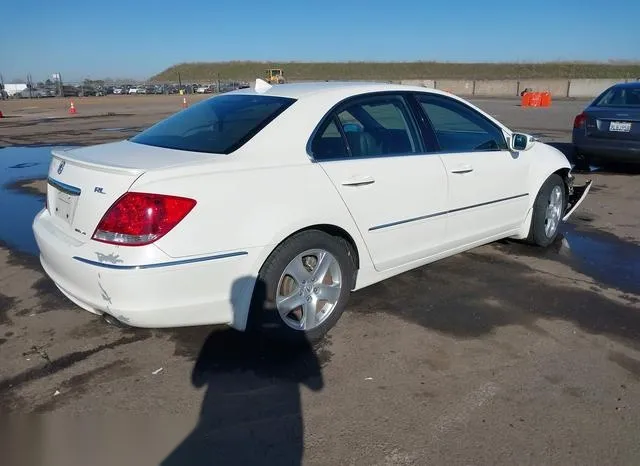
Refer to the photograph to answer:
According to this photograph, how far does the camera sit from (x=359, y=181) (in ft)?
12.0

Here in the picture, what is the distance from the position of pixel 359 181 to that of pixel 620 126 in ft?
24.6

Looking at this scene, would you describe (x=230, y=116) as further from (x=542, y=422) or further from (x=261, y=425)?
(x=542, y=422)

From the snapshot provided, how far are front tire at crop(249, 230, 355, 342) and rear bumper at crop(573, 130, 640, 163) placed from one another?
7460 millimetres

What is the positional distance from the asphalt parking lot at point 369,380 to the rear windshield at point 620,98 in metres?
5.96

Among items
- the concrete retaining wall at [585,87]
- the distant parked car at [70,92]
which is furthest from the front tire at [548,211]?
the distant parked car at [70,92]

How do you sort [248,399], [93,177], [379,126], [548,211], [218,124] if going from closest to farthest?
[248,399] → [93,177] → [218,124] → [379,126] → [548,211]

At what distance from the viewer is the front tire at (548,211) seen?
5.33 meters

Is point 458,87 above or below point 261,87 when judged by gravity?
below

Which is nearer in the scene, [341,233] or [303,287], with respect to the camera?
[303,287]

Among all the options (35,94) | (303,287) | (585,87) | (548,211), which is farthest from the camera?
(35,94)

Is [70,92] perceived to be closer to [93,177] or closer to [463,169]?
[463,169]

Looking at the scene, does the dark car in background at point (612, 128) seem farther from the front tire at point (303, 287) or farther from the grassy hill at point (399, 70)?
the grassy hill at point (399, 70)

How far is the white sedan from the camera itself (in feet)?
9.72

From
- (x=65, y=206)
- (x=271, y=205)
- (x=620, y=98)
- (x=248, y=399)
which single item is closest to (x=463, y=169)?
(x=271, y=205)
